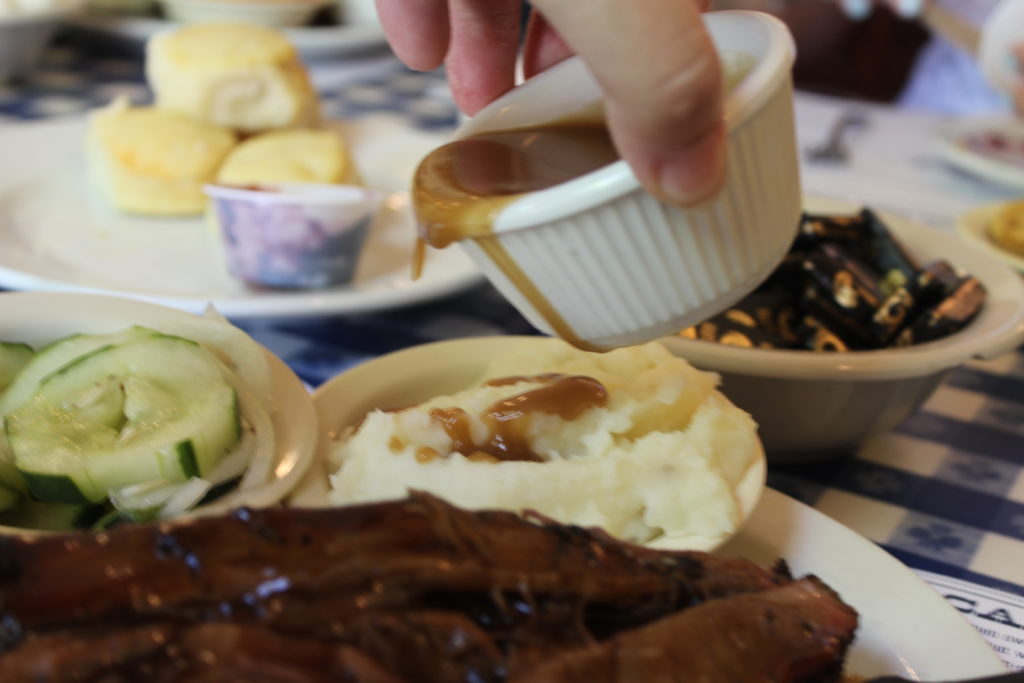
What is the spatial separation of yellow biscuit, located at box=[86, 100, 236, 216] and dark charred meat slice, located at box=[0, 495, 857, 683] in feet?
7.97

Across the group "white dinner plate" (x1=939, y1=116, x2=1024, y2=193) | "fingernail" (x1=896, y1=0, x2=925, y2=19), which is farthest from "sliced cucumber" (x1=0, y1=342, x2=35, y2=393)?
"fingernail" (x1=896, y1=0, x2=925, y2=19)

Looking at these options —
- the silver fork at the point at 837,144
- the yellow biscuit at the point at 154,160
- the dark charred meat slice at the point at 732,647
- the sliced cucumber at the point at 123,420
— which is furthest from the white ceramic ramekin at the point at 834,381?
the silver fork at the point at 837,144

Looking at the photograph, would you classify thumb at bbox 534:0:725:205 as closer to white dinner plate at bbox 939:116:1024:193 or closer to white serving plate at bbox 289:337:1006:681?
white serving plate at bbox 289:337:1006:681

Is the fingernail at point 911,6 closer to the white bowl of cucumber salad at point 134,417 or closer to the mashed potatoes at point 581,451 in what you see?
the mashed potatoes at point 581,451

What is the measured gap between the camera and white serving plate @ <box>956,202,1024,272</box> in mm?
2924

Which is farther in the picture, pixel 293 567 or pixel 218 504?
pixel 218 504

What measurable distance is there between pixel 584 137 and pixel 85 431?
3.04 feet

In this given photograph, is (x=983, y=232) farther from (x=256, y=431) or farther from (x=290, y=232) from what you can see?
(x=256, y=431)

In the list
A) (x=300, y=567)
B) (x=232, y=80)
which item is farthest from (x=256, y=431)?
(x=232, y=80)

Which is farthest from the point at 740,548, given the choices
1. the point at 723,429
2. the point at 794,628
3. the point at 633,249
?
the point at 633,249

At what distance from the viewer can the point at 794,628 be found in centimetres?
117

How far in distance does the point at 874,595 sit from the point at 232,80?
9.58 ft

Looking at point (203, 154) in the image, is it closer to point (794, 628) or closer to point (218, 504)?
point (218, 504)

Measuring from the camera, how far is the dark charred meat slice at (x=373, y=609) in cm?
94
